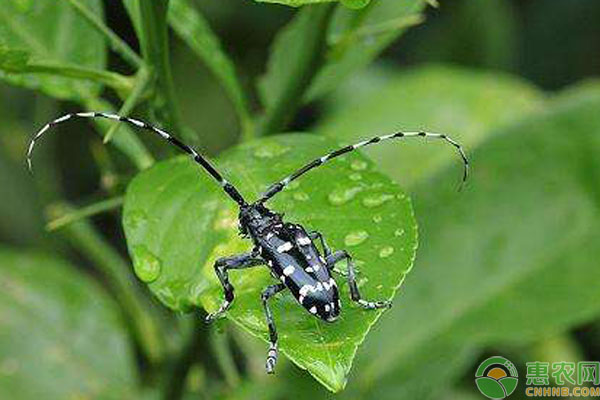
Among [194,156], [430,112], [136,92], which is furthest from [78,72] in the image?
[430,112]

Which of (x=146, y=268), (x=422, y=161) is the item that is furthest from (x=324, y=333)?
(x=422, y=161)

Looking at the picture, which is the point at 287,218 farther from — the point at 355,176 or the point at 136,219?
the point at 136,219

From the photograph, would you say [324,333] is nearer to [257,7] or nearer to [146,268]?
[146,268]

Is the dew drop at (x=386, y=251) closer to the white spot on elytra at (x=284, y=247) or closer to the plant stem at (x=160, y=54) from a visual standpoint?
the white spot on elytra at (x=284, y=247)

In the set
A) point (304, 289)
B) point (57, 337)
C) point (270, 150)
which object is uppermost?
point (270, 150)

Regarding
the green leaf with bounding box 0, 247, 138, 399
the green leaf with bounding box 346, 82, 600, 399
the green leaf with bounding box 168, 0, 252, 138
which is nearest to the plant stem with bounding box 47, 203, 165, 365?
the green leaf with bounding box 0, 247, 138, 399

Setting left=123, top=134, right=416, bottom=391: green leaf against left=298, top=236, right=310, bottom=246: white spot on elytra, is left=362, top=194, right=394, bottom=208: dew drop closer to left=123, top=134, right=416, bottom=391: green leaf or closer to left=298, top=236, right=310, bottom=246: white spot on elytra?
left=123, top=134, right=416, bottom=391: green leaf

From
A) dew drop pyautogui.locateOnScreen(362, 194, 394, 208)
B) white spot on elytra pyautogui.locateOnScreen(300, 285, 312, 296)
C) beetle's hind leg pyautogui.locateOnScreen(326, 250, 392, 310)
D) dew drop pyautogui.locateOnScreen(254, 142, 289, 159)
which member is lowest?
white spot on elytra pyautogui.locateOnScreen(300, 285, 312, 296)

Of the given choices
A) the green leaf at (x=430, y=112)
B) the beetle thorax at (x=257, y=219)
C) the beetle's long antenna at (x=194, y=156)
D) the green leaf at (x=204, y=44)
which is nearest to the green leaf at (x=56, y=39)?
the green leaf at (x=204, y=44)
